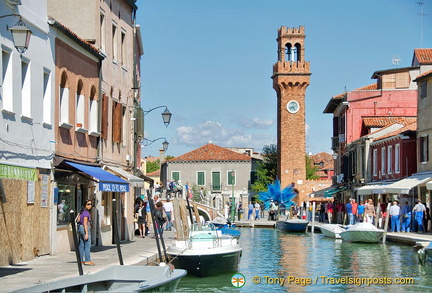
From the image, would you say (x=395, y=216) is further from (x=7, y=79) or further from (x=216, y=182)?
(x=216, y=182)

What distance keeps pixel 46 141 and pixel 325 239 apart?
65.8ft

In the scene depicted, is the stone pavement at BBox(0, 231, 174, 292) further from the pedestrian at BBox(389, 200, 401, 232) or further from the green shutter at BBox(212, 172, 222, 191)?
the green shutter at BBox(212, 172, 222, 191)

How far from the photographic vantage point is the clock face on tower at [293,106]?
7550 centimetres

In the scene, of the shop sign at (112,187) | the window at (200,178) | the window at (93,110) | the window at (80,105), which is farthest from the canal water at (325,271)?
the window at (200,178)

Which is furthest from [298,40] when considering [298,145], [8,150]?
[8,150]

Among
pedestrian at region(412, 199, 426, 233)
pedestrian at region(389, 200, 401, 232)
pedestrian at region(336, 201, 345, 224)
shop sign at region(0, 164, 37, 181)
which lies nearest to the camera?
shop sign at region(0, 164, 37, 181)

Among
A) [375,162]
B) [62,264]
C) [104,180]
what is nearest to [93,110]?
[104,180]

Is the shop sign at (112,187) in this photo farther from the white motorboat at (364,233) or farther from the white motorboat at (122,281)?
the white motorboat at (364,233)

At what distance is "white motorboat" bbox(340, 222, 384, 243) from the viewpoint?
31719mm

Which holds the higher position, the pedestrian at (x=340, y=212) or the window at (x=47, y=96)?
the window at (x=47, y=96)

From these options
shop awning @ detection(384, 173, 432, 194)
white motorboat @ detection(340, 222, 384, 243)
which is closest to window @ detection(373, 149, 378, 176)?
shop awning @ detection(384, 173, 432, 194)

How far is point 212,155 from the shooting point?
3600 inches

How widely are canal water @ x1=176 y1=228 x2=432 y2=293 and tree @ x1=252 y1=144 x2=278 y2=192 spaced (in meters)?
54.2

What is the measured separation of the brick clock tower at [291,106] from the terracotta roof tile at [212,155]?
15.0m
